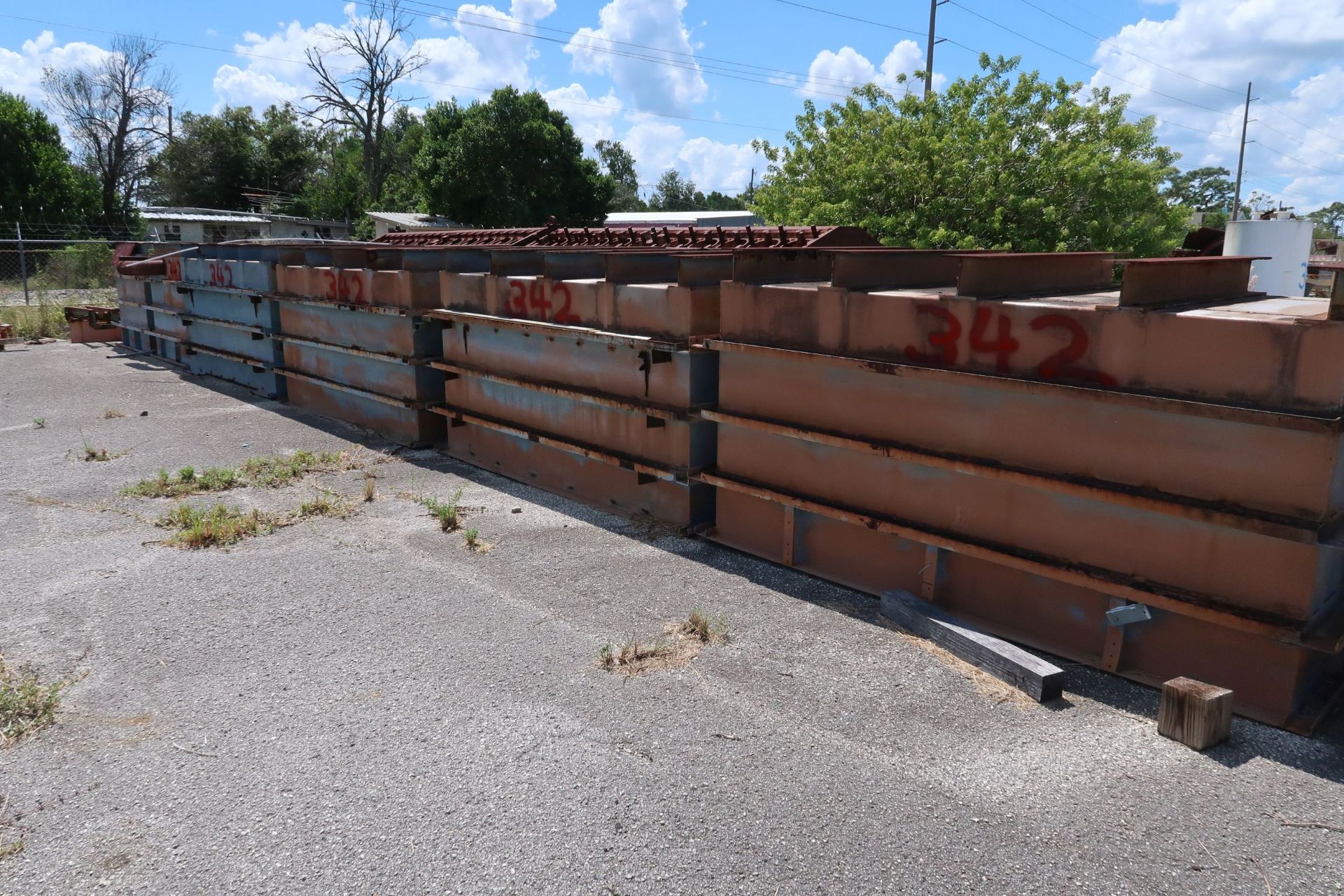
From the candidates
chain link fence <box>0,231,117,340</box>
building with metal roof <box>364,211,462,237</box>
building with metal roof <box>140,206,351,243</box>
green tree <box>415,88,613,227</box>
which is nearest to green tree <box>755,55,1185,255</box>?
chain link fence <box>0,231,117,340</box>

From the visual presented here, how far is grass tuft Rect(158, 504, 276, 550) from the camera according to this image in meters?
6.75

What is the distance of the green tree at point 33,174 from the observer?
37312mm

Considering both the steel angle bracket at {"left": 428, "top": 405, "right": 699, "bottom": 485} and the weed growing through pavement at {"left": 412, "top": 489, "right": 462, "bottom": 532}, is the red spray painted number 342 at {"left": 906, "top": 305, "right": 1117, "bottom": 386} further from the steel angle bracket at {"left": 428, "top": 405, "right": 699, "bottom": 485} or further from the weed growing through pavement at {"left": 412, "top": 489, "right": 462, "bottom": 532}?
the weed growing through pavement at {"left": 412, "top": 489, "right": 462, "bottom": 532}

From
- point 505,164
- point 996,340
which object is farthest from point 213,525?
point 505,164

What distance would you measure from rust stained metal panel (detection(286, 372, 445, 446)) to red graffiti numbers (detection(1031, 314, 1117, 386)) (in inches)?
268

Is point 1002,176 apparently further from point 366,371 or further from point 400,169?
point 400,169

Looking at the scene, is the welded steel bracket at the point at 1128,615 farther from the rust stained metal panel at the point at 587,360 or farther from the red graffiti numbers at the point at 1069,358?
the rust stained metal panel at the point at 587,360

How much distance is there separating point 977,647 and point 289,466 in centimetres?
687

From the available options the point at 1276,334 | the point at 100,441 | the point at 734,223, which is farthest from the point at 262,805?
the point at 734,223

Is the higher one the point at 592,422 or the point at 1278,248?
the point at 1278,248

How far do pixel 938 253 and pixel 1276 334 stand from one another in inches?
117

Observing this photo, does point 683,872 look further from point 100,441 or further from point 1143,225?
point 1143,225

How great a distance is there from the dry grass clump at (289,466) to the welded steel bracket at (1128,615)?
701cm

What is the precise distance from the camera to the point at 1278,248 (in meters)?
14.3
